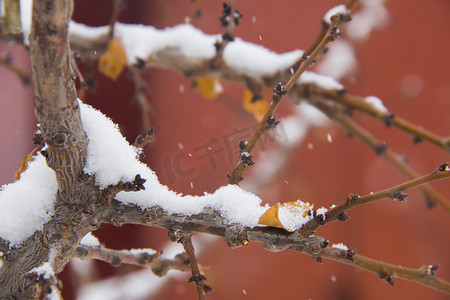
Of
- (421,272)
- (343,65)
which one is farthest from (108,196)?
(343,65)

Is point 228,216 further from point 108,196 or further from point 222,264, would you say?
point 222,264

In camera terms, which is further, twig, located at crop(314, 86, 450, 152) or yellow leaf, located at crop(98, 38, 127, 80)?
yellow leaf, located at crop(98, 38, 127, 80)

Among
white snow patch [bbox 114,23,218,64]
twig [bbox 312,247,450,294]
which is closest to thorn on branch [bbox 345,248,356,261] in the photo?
twig [bbox 312,247,450,294]

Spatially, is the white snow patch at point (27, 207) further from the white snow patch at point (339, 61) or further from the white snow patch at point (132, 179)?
the white snow patch at point (339, 61)

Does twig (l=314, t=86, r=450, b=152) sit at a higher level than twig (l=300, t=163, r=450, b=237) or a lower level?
higher

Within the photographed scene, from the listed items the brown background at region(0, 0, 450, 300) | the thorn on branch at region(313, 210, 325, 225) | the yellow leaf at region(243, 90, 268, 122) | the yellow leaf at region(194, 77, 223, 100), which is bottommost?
the thorn on branch at region(313, 210, 325, 225)

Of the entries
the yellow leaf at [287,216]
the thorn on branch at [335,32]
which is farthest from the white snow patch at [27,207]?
the thorn on branch at [335,32]

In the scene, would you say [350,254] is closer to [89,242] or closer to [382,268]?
[382,268]

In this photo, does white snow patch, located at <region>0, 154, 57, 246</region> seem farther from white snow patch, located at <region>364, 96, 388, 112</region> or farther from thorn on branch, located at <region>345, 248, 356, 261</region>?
white snow patch, located at <region>364, 96, 388, 112</region>
